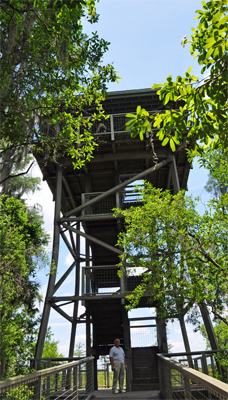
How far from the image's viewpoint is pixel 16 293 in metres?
9.12

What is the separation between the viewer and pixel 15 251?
9.84 metres

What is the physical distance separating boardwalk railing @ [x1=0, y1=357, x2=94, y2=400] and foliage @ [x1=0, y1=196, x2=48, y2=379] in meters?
2.62

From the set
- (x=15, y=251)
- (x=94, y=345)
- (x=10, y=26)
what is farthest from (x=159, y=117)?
(x=94, y=345)

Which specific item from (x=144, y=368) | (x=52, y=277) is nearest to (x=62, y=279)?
(x=52, y=277)

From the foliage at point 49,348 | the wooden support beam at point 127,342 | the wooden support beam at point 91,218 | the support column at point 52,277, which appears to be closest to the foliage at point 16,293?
the support column at point 52,277

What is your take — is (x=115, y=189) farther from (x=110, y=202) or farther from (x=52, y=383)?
(x=52, y=383)

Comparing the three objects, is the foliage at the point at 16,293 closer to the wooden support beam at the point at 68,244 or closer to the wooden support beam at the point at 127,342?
the wooden support beam at the point at 68,244

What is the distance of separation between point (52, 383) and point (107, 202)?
9.48 meters

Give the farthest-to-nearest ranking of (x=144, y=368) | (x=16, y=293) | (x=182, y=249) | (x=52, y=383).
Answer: (x=144, y=368) → (x=16, y=293) → (x=182, y=249) → (x=52, y=383)

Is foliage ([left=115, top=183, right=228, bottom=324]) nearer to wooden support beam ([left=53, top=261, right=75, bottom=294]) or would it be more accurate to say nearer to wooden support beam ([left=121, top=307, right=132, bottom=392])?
wooden support beam ([left=53, top=261, right=75, bottom=294])

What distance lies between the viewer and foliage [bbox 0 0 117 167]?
5.20 metres

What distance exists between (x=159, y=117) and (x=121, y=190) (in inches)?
401

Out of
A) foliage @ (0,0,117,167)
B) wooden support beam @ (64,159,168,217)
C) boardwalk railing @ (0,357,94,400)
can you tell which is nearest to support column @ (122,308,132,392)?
boardwalk railing @ (0,357,94,400)

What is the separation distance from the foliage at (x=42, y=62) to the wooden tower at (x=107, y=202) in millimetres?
5607
